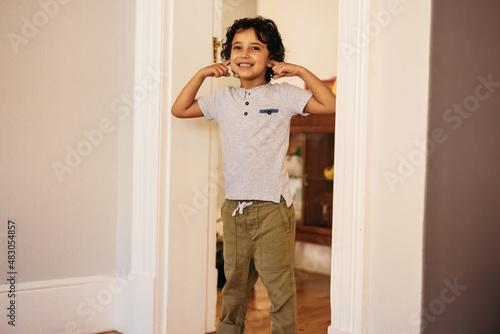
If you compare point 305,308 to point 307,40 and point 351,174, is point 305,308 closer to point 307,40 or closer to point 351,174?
point 351,174

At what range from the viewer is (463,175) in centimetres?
152

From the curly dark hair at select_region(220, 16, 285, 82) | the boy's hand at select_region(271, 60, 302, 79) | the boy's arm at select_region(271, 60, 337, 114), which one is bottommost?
the boy's arm at select_region(271, 60, 337, 114)

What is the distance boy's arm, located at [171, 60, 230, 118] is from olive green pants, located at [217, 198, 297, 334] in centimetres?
38

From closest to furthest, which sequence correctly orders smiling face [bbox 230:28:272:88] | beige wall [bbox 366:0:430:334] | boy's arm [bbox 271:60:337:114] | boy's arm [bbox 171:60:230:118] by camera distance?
beige wall [bbox 366:0:430:334] < boy's arm [bbox 271:60:337:114] < smiling face [bbox 230:28:272:88] < boy's arm [bbox 171:60:230:118]

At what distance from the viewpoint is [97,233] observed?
7.24 ft

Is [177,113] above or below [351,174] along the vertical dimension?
above

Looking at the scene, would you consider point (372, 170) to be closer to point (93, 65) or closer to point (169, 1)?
point (169, 1)

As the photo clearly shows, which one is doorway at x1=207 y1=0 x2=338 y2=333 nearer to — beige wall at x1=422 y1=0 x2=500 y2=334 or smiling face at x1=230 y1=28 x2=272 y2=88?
smiling face at x1=230 y1=28 x2=272 y2=88

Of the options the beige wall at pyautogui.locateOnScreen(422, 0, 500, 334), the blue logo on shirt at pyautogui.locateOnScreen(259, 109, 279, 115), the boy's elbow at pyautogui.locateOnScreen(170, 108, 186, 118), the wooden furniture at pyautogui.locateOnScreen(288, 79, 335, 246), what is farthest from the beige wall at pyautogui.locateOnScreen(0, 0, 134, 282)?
the wooden furniture at pyautogui.locateOnScreen(288, 79, 335, 246)

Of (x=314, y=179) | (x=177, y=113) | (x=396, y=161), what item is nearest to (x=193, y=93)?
(x=177, y=113)

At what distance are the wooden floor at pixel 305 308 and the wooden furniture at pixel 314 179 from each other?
33 centimetres

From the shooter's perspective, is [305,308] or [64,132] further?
[305,308]

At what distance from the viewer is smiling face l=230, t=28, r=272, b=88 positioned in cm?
178

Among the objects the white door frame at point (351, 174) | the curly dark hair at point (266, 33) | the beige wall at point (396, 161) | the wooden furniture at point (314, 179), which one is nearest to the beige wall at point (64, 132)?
the curly dark hair at point (266, 33)
